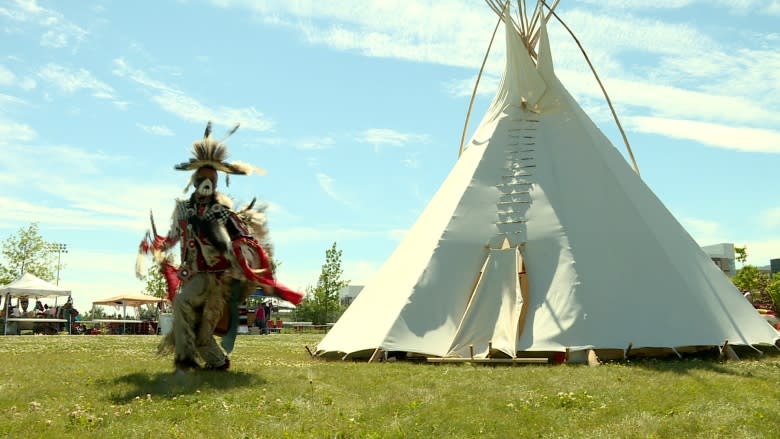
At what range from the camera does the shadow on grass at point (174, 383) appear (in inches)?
286

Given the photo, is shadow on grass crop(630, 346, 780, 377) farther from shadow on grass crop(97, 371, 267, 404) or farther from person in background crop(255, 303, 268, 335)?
person in background crop(255, 303, 268, 335)

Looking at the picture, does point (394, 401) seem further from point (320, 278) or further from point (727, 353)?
point (320, 278)

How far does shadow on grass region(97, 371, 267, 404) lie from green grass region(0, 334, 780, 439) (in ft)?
0.07

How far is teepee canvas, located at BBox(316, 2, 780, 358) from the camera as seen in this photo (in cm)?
1042

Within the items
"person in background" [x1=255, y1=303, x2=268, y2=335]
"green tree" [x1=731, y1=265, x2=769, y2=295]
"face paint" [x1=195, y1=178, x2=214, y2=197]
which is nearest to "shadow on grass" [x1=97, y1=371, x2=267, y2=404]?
"face paint" [x1=195, y1=178, x2=214, y2=197]

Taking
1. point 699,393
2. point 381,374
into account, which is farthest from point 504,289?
point 699,393

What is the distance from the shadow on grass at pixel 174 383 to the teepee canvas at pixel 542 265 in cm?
278

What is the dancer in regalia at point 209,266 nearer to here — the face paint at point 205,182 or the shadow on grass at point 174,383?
the face paint at point 205,182

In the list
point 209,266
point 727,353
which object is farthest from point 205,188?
point 727,353

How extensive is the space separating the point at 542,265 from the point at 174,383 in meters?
5.85

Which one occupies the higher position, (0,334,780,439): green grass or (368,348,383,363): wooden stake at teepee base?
(368,348,383,363): wooden stake at teepee base

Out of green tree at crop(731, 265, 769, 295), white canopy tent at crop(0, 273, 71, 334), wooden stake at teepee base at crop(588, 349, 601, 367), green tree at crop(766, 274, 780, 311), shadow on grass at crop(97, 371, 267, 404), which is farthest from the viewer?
green tree at crop(731, 265, 769, 295)

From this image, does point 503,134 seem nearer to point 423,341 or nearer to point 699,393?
point 423,341

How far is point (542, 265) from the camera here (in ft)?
36.3
